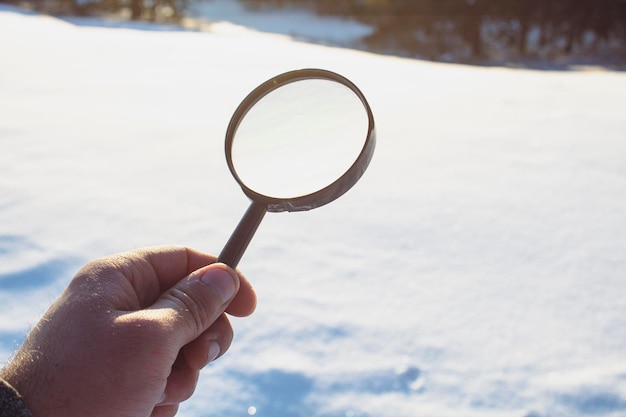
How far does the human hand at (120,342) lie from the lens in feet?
2.78

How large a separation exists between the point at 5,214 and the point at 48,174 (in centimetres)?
37

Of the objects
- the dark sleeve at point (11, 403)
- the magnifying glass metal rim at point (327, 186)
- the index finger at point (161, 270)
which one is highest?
the magnifying glass metal rim at point (327, 186)

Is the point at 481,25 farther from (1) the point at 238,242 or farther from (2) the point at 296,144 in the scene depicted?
(1) the point at 238,242

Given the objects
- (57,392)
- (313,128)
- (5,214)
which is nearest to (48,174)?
(5,214)

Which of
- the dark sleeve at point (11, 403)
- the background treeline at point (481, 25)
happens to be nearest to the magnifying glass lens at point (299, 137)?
the dark sleeve at point (11, 403)

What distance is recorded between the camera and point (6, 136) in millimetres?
2814

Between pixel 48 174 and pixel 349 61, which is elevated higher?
pixel 349 61

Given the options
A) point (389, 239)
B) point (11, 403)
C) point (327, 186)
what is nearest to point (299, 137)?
point (327, 186)

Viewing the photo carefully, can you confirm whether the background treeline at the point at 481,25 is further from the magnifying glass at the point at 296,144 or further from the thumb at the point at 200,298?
the thumb at the point at 200,298

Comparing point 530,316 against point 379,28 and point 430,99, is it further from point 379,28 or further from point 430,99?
point 379,28

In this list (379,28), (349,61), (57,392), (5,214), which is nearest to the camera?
(57,392)

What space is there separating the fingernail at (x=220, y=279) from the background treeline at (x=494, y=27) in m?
11.4

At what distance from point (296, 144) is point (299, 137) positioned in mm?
17

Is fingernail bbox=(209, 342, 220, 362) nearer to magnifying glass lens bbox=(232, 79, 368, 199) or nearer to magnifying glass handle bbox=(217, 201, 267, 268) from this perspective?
magnifying glass handle bbox=(217, 201, 267, 268)
